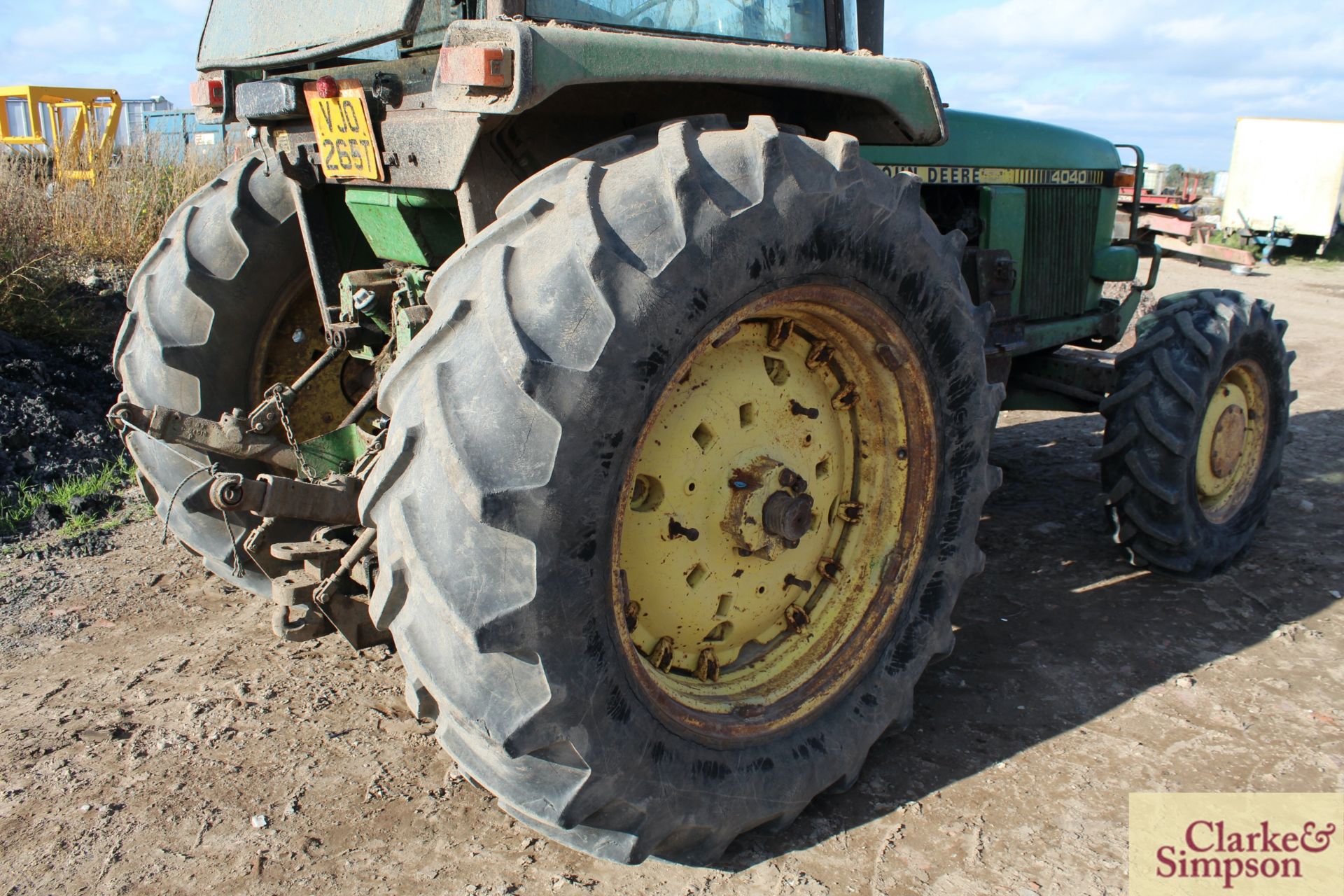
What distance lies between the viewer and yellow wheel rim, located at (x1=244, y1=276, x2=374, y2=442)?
3.13 metres

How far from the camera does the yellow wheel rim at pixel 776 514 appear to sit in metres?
2.27

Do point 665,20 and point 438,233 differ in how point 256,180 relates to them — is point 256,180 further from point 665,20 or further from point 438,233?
point 665,20

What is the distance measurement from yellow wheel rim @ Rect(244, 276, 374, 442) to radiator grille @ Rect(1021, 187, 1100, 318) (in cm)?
287

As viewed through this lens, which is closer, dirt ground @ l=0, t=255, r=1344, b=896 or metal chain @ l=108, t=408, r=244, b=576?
dirt ground @ l=0, t=255, r=1344, b=896

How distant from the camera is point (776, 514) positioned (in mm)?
2398

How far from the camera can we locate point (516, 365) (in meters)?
1.70

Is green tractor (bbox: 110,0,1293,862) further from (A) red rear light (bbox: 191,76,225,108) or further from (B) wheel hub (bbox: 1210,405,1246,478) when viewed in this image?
(B) wheel hub (bbox: 1210,405,1246,478)

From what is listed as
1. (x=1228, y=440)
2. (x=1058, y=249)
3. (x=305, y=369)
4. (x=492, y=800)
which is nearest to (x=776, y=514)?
(x=492, y=800)

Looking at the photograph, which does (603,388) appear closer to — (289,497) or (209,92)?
(289,497)

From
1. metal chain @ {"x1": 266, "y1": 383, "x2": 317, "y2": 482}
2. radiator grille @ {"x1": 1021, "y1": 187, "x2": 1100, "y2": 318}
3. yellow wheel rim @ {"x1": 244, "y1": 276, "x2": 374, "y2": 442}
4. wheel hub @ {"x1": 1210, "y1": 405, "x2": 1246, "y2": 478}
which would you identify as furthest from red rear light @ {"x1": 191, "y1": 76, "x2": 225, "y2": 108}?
wheel hub @ {"x1": 1210, "y1": 405, "x2": 1246, "y2": 478}

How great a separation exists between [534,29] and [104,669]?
8.08 feet

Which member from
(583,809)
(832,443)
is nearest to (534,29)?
(832,443)

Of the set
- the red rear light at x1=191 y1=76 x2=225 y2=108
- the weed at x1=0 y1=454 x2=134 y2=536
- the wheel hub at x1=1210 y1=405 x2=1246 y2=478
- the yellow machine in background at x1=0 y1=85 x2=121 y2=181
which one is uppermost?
the yellow machine in background at x1=0 y1=85 x2=121 y2=181

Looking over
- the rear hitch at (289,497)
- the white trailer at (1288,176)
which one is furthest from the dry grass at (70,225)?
the white trailer at (1288,176)
